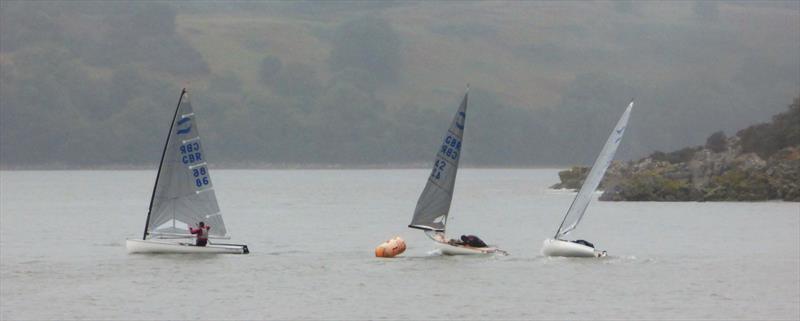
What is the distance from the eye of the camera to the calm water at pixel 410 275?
4506 cm

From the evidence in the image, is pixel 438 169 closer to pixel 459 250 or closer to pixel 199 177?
pixel 459 250

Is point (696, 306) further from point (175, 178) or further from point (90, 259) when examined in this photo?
point (90, 259)

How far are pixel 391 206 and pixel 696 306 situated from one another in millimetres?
A: 75114

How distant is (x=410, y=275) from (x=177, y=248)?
30.4 feet

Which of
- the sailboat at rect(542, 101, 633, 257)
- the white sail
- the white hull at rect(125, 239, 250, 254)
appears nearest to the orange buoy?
the white hull at rect(125, 239, 250, 254)

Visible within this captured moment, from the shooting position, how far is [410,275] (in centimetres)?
5381

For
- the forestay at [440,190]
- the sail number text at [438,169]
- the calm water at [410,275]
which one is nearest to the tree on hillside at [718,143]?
the calm water at [410,275]

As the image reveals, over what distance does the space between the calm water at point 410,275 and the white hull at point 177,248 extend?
0.37 meters

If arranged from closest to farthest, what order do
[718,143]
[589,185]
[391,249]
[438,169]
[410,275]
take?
1. [410,275]
2. [589,185]
3. [438,169]
4. [391,249]
5. [718,143]

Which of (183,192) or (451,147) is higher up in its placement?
(451,147)

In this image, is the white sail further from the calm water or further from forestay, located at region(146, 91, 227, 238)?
forestay, located at region(146, 91, 227, 238)

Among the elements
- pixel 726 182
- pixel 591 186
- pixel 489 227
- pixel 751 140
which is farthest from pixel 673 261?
pixel 751 140

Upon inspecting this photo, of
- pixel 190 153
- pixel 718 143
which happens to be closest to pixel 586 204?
pixel 190 153

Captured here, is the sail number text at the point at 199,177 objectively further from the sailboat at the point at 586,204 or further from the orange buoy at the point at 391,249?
the sailboat at the point at 586,204
